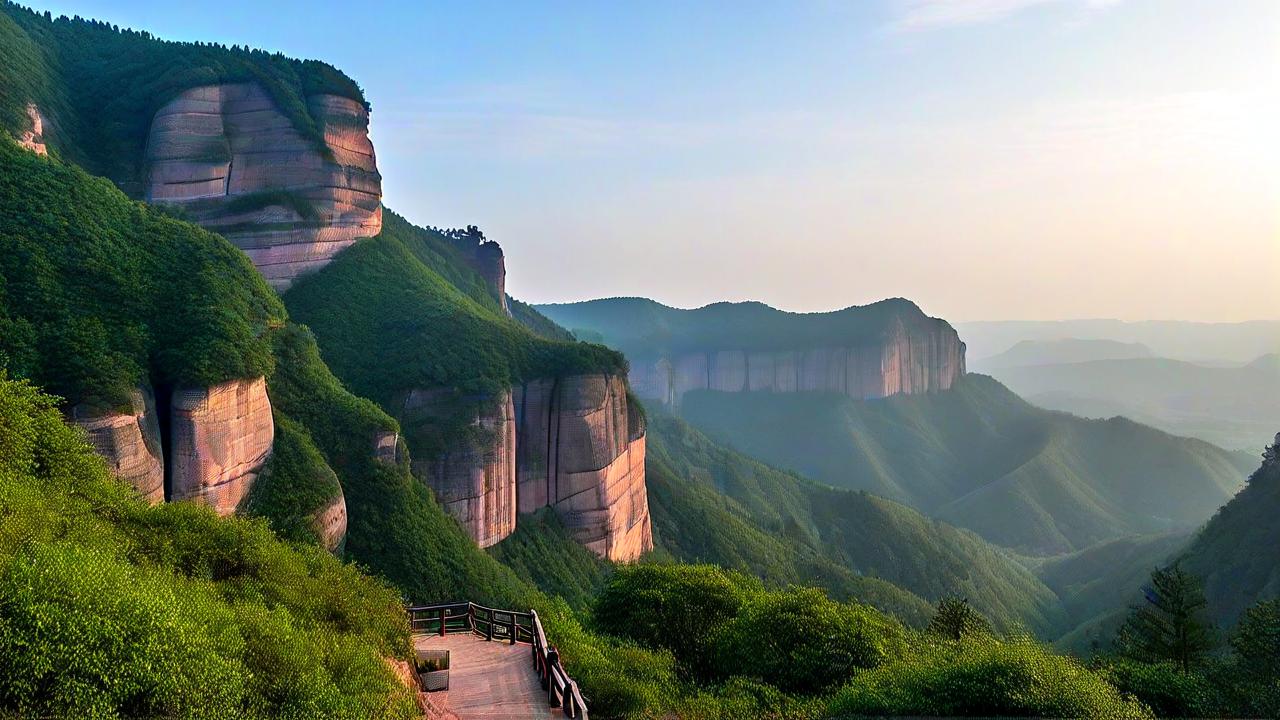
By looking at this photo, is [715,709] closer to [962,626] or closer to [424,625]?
[424,625]

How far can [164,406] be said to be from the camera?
1096 inches

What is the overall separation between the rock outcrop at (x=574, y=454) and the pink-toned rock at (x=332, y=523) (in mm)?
17750

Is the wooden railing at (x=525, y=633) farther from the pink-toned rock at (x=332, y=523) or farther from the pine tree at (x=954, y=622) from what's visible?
the pine tree at (x=954, y=622)

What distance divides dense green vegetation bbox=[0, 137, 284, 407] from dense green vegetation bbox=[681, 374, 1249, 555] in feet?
384

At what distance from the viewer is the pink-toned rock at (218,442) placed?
27.6 metres

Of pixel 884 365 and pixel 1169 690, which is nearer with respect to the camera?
pixel 1169 690

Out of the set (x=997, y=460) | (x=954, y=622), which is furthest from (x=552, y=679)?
(x=997, y=460)

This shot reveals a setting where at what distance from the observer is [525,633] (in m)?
20.6

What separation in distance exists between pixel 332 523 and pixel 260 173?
31288 mm

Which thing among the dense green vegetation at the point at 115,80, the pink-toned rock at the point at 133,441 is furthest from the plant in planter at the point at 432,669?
the dense green vegetation at the point at 115,80

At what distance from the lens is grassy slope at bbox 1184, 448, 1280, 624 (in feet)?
161

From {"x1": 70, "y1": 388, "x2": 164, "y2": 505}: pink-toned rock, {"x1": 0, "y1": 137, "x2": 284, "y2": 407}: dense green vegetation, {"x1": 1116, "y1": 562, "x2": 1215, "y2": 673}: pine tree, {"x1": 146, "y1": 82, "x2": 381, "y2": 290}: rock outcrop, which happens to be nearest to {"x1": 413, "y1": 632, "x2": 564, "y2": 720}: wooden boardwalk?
{"x1": 70, "y1": 388, "x2": 164, "y2": 505}: pink-toned rock

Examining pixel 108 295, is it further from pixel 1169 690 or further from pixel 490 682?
pixel 1169 690

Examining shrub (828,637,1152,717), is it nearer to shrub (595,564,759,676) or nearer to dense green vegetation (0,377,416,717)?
shrub (595,564,759,676)
